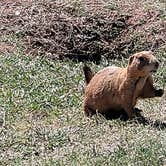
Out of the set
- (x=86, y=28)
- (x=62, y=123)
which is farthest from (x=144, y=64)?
(x=86, y=28)

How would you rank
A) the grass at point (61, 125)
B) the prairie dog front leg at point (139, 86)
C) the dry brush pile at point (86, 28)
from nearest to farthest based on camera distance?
1. the grass at point (61, 125)
2. the prairie dog front leg at point (139, 86)
3. the dry brush pile at point (86, 28)

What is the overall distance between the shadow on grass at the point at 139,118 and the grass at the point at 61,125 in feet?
0.03

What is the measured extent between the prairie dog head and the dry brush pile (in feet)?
9.28

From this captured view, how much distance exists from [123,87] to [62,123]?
0.76 m

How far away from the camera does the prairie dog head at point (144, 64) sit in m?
6.91

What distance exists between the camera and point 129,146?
6012 millimetres

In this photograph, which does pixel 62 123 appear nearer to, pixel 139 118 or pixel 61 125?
pixel 61 125

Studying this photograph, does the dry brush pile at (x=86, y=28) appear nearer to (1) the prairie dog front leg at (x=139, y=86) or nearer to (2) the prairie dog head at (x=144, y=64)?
(1) the prairie dog front leg at (x=139, y=86)

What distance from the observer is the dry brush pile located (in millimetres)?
10094

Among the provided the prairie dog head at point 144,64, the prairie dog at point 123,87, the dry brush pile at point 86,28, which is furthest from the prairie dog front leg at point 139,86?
the dry brush pile at point 86,28

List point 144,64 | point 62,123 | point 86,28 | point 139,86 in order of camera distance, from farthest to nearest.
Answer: point 86,28 < point 62,123 < point 139,86 < point 144,64

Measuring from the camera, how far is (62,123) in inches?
285

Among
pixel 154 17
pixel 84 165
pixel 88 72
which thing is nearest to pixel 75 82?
pixel 88 72

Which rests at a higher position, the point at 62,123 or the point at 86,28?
the point at 86,28
